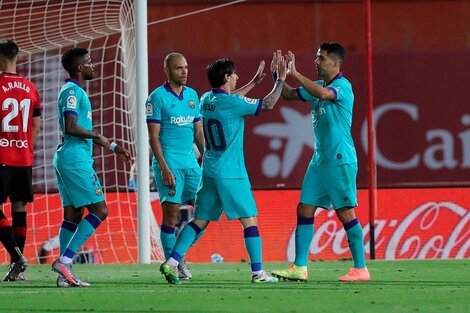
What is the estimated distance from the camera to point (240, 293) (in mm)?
7375

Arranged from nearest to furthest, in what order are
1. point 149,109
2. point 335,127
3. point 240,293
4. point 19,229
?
point 240,293 < point 335,127 < point 149,109 < point 19,229

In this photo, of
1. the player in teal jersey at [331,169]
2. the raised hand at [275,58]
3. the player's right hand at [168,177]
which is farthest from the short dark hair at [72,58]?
the player in teal jersey at [331,169]

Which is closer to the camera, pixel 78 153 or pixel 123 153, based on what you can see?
pixel 123 153

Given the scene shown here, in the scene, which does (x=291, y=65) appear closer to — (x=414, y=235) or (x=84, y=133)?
(x=84, y=133)

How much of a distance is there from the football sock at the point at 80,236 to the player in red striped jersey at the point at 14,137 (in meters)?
0.61

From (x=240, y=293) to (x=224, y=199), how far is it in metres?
0.92

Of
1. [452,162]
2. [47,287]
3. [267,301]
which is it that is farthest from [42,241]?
[452,162]

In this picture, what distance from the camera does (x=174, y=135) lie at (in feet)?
28.4

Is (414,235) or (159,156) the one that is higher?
(159,156)

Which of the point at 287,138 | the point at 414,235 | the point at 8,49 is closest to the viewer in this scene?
the point at 8,49

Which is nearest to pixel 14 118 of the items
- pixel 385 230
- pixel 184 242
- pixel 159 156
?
pixel 159 156

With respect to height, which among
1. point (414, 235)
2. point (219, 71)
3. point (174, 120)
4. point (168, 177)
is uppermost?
point (219, 71)

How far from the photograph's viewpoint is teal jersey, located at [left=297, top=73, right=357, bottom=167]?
834 cm

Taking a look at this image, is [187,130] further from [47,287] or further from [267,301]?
[267,301]
